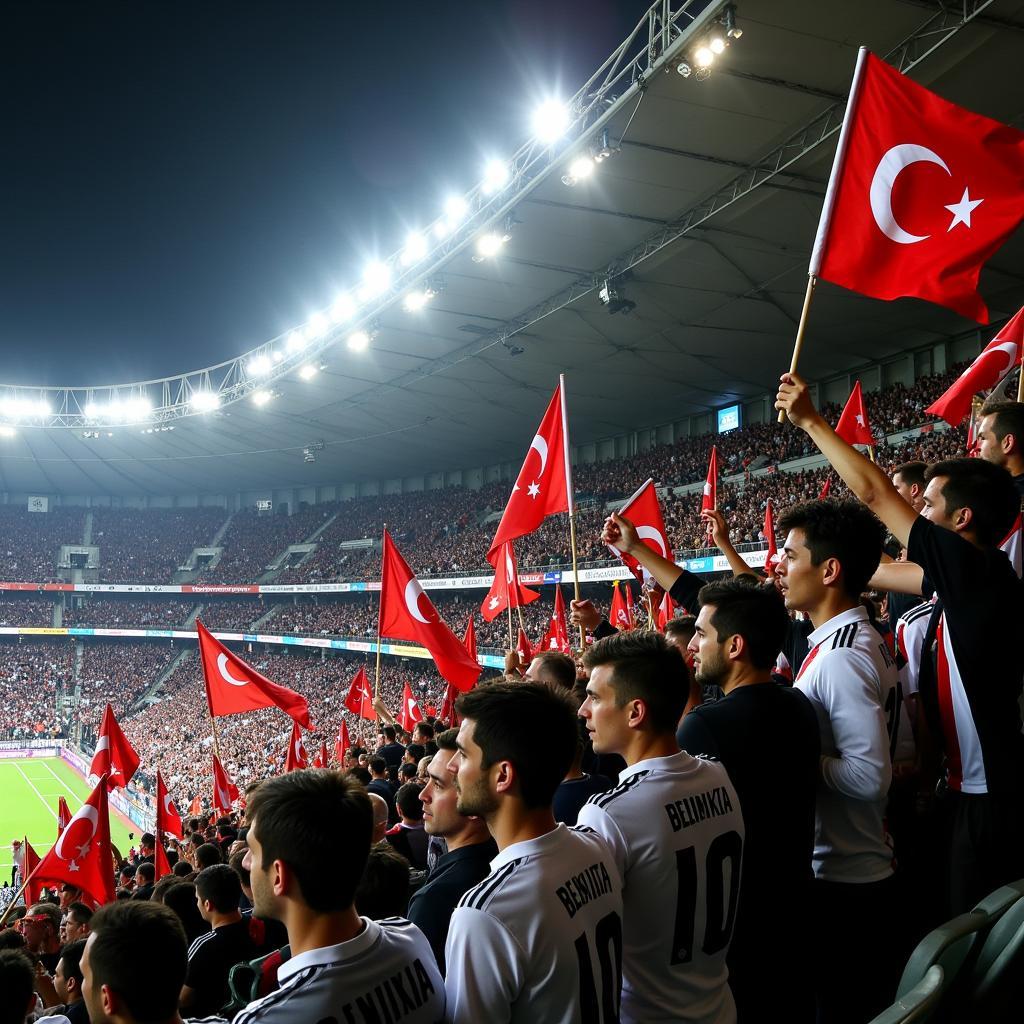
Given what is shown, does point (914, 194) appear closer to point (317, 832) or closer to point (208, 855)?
point (317, 832)

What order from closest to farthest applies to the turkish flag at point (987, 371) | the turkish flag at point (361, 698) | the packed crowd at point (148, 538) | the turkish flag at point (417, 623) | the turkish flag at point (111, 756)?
1. the turkish flag at point (987, 371)
2. the turkish flag at point (417, 623)
3. the turkish flag at point (111, 756)
4. the turkish flag at point (361, 698)
5. the packed crowd at point (148, 538)

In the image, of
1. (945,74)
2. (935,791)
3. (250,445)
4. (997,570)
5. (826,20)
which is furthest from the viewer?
(250,445)

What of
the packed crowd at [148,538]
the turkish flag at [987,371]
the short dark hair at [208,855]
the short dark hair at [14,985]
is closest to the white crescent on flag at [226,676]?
the short dark hair at [208,855]

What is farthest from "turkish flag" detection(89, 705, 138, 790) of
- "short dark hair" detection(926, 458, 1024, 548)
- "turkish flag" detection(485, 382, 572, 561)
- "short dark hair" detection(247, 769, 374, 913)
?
"short dark hair" detection(926, 458, 1024, 548)

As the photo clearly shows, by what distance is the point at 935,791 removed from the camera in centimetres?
308

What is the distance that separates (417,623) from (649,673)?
6782mm

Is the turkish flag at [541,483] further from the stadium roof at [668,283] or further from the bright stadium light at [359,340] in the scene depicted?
the bright stadium light at [359,340]

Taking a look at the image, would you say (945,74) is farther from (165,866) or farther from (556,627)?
(165,866)

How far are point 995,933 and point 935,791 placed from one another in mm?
1135

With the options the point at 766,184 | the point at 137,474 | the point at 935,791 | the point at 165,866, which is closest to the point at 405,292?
the point at 766,184

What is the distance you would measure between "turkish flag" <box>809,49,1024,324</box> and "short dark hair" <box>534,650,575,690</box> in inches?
88.3

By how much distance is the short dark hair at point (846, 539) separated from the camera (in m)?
2.77

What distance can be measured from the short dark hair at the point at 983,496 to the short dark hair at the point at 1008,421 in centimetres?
75

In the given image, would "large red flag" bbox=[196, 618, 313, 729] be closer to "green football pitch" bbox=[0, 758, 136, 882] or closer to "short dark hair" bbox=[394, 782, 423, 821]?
"short dark hair" bbox=[394, 782, 423, 821]
